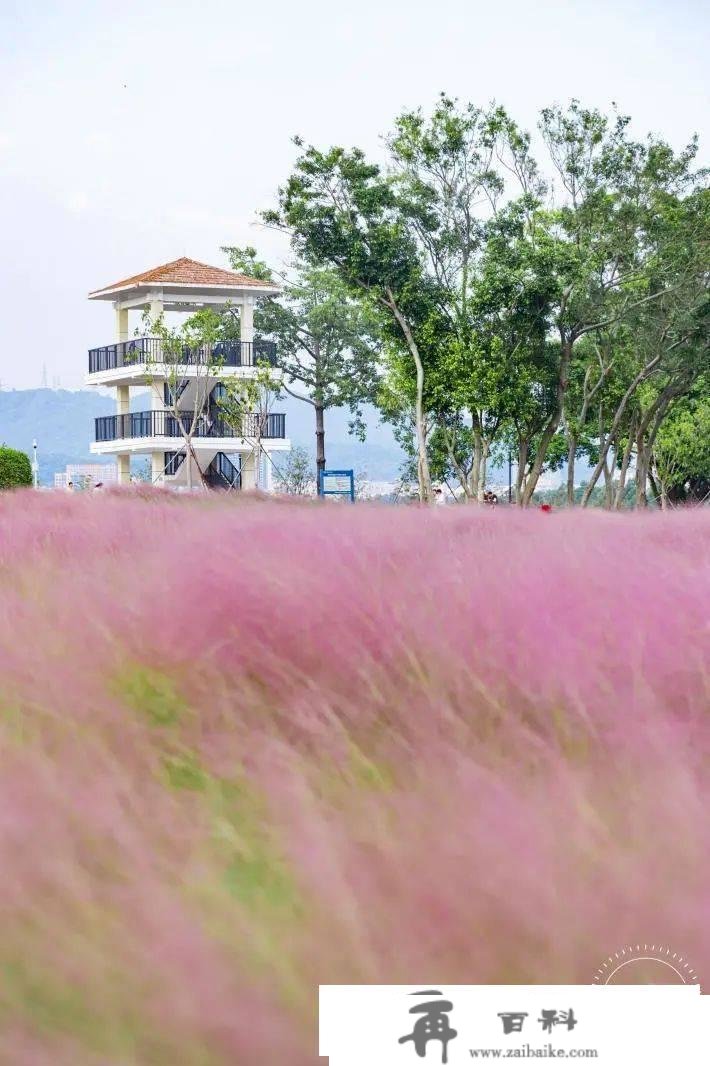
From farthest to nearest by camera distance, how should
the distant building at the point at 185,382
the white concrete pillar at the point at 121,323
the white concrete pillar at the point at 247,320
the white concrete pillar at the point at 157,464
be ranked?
the white concrete pillar at the point at 121,323
the white concrete pillar at the point at 157,464
the white concrete pillar at the point at 247,320
the distant building at the point at 185,382

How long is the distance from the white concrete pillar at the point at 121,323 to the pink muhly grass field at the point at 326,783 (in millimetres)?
45028

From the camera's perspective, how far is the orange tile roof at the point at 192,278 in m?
44.1

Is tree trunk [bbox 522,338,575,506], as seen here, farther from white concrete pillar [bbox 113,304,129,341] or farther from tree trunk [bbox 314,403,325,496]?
white concrete pillar [bbox 113,304,129,341]

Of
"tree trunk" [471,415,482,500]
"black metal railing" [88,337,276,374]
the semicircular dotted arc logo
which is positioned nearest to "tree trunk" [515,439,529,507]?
"tree trunk" [471,415,482,500]

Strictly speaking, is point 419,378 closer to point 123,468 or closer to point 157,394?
point 157,394

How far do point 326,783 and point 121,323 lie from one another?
47239 mm

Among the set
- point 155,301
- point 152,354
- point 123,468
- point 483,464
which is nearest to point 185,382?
point 152,354

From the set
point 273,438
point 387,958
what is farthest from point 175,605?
point 273,438

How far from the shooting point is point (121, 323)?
156ft

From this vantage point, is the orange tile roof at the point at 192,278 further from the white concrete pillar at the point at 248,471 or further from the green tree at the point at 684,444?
the green tree at the point at 684,444

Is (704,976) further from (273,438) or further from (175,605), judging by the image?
(273,438)

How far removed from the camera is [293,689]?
8.12 ft

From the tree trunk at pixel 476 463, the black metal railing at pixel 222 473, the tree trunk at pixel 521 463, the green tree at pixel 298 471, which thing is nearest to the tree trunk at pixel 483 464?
the tree trunk at pixel 476 463

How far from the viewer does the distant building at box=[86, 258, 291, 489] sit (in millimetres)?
43875
